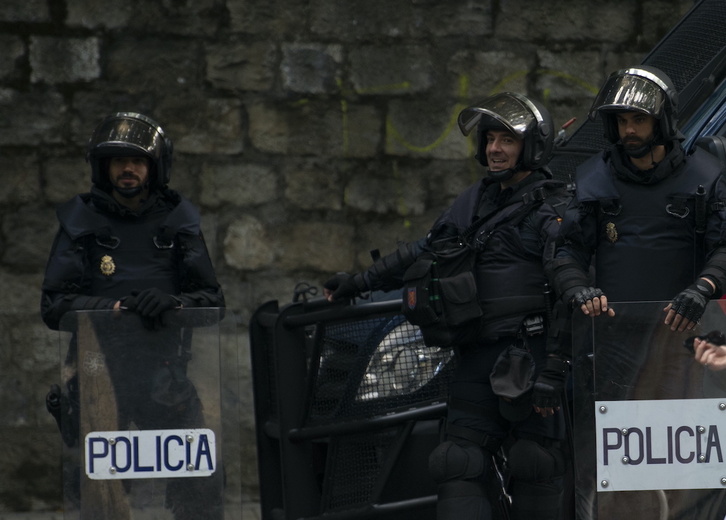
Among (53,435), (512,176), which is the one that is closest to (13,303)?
(53,435)

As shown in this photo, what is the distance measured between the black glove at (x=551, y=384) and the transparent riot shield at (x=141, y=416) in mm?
1023

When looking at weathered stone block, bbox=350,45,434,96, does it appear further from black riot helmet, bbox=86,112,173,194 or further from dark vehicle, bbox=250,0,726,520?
black riot helmet, bbox=86,112,173,194

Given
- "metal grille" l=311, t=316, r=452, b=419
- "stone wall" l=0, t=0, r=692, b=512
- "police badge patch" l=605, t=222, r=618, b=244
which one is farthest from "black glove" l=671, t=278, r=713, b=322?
"stone wall" l=0, t=0, r=692, b=512

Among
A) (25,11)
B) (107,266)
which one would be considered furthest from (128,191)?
(25,11)

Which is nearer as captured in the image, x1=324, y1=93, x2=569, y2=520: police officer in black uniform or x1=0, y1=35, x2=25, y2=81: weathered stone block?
x1=324, y1=93, x2=569, y2=520: police officer in black uniform

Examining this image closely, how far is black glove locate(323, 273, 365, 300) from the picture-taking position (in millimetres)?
4840

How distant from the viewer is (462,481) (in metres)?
4.39

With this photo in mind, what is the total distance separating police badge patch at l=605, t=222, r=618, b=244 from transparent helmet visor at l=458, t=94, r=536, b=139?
49 cm

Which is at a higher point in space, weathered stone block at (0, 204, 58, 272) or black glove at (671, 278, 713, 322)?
weathered stone block at (0, 204, 58, 272)

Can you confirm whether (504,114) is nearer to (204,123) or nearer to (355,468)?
(355,468)

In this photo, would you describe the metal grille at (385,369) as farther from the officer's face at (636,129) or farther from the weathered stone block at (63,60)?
the weathered stone block at (63,60)

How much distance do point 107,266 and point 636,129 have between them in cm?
183

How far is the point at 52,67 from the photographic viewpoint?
7.03 meters

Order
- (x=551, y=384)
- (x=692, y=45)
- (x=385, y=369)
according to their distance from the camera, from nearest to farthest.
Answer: (x=551, y=384)
(x=385, y=369)
(x=692, y=45)
